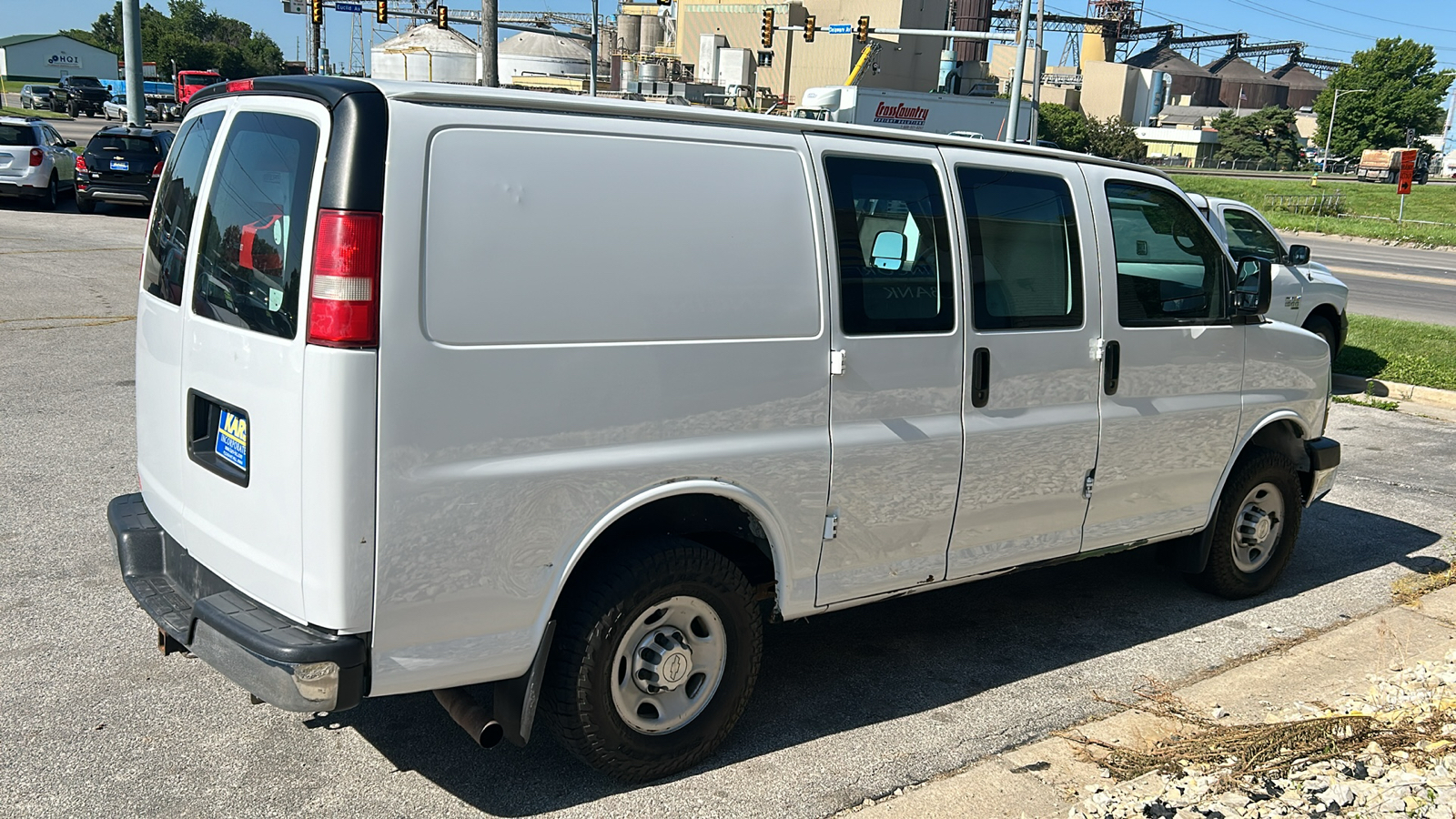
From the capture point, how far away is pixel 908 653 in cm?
520

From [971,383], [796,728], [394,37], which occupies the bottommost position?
[796,728]

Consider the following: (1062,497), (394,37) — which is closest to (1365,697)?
(1062,497)

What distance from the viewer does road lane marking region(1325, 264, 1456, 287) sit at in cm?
2431

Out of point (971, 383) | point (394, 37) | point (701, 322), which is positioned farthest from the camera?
point (394, 37)

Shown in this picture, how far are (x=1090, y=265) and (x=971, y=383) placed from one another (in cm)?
89

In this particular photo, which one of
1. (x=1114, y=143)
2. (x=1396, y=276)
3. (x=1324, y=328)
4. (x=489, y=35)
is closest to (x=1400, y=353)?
(x=1324, y=328)

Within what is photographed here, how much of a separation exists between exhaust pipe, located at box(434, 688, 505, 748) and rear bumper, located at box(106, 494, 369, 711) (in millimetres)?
378

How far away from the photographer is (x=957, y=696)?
4793 mm

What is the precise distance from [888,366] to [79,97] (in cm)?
7715

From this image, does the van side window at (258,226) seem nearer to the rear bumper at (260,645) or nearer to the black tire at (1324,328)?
the rear bumper at (260,645)

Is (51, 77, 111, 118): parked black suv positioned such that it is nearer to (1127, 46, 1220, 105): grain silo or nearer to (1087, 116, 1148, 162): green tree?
(1087, 116, 1148, 162): green tree

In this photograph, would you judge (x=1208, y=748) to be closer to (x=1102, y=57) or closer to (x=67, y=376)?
(x=67, y=376)

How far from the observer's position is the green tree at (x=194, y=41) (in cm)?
10331

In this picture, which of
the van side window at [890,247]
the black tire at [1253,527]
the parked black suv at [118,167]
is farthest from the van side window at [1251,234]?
the parked black suv at [118,167]
